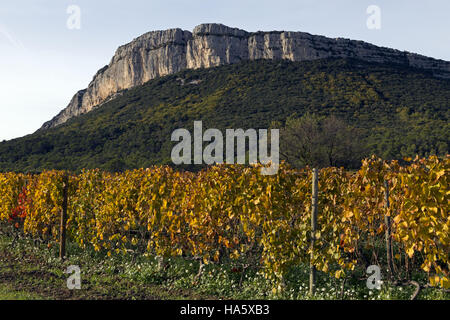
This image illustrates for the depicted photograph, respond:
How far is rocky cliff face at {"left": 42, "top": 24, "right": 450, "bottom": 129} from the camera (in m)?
75.4

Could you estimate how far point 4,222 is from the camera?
1120 cm

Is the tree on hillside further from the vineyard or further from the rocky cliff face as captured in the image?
the rocky cliff face

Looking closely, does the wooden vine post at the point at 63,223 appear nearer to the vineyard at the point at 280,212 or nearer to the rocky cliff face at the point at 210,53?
the vineyard at the point at 280,212

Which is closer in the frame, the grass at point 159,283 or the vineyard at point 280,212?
the vineyard at point 280,212

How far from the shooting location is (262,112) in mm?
48906

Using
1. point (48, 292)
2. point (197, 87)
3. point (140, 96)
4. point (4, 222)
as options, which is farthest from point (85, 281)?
point (140, 96)

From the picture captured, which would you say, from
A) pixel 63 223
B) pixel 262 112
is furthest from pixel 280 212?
pixel 262 112

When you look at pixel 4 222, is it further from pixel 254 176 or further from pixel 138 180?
pixel 254 176

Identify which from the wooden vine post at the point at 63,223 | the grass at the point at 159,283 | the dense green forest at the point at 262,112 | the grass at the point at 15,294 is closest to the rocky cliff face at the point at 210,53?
the dense green forest at the point at 262,112

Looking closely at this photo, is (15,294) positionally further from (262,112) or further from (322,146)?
(262,112)

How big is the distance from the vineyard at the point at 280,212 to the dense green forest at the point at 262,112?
23.0 m

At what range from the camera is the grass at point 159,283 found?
217 inches

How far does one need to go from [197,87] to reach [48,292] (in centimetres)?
6566

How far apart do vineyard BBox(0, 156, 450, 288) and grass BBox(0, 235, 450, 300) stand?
0.27 metres
